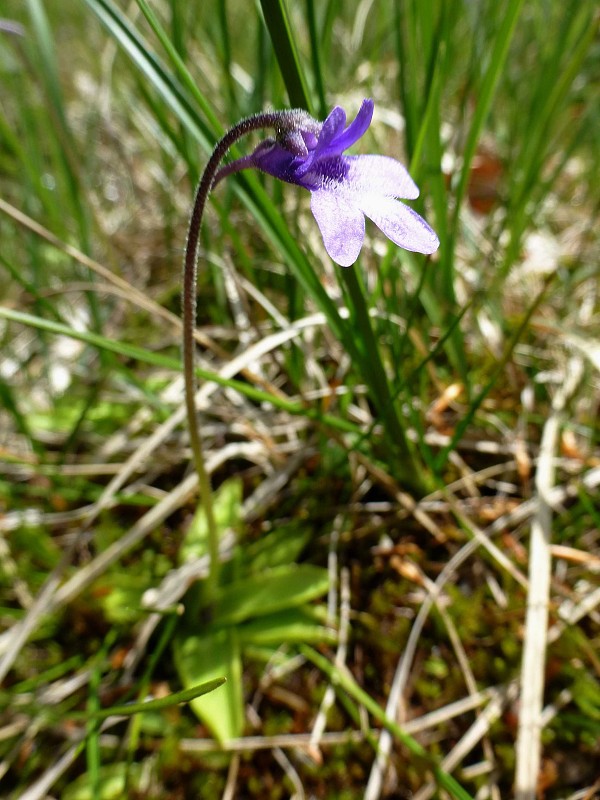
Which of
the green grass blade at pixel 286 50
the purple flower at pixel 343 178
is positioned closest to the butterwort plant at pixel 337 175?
the purple flower at pixel 343 178

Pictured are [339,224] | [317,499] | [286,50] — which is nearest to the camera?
[339,224]

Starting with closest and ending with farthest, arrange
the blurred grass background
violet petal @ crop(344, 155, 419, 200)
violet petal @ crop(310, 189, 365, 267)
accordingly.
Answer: violet petal @ crop(310, 189, 365, 267) → violet petal @ crop(344, 155, 419, 200) → the blurred grass background

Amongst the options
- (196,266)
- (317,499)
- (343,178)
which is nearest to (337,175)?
(343,178)

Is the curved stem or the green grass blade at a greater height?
the green grass blade

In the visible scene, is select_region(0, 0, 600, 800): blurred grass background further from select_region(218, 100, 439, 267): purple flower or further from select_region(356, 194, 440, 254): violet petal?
select_region(356, 194, 440, 254): violet petal

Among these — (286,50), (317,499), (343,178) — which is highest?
(286,50)

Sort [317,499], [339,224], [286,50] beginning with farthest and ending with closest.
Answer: [317,499]
[286,50]
[339,224]

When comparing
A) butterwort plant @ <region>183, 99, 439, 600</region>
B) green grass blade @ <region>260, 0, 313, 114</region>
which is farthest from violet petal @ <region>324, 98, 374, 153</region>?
green grass blade @ <region>260, 0, 313, 114</region>

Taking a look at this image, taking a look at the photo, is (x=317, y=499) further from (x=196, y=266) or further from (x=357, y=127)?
(x=357, y=127)
